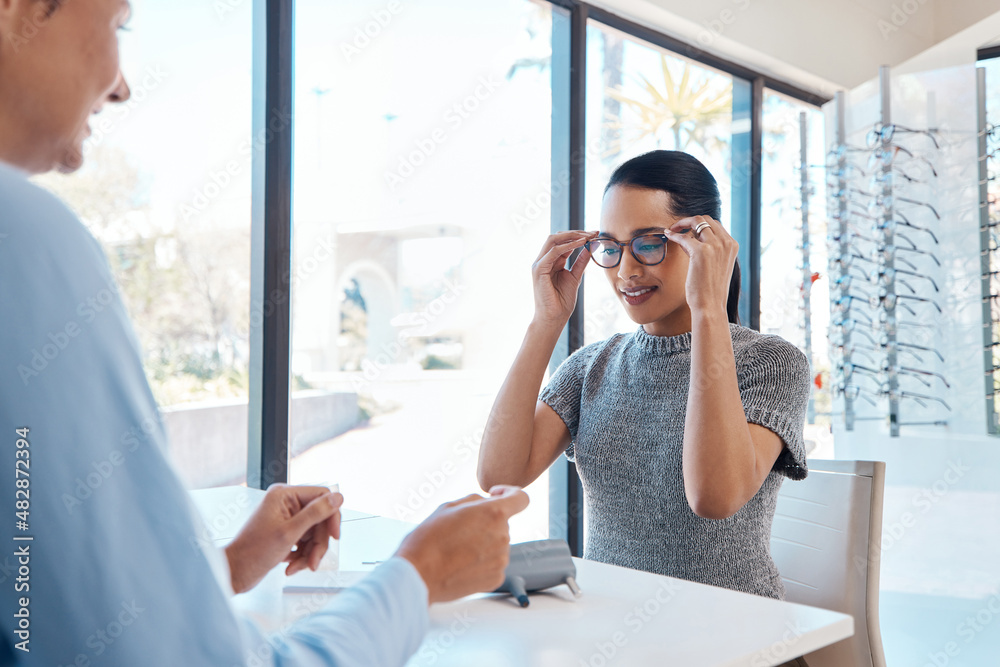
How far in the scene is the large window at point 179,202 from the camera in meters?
2.80

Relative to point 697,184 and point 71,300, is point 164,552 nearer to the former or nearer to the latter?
point 71,300

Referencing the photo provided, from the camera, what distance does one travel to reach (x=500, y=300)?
11.2ft

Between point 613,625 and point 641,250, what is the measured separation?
852mm

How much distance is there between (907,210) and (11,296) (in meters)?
3.26

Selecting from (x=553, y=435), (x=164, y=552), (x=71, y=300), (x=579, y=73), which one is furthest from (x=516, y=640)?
(x=579, y=73)

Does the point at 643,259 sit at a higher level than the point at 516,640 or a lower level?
higher
